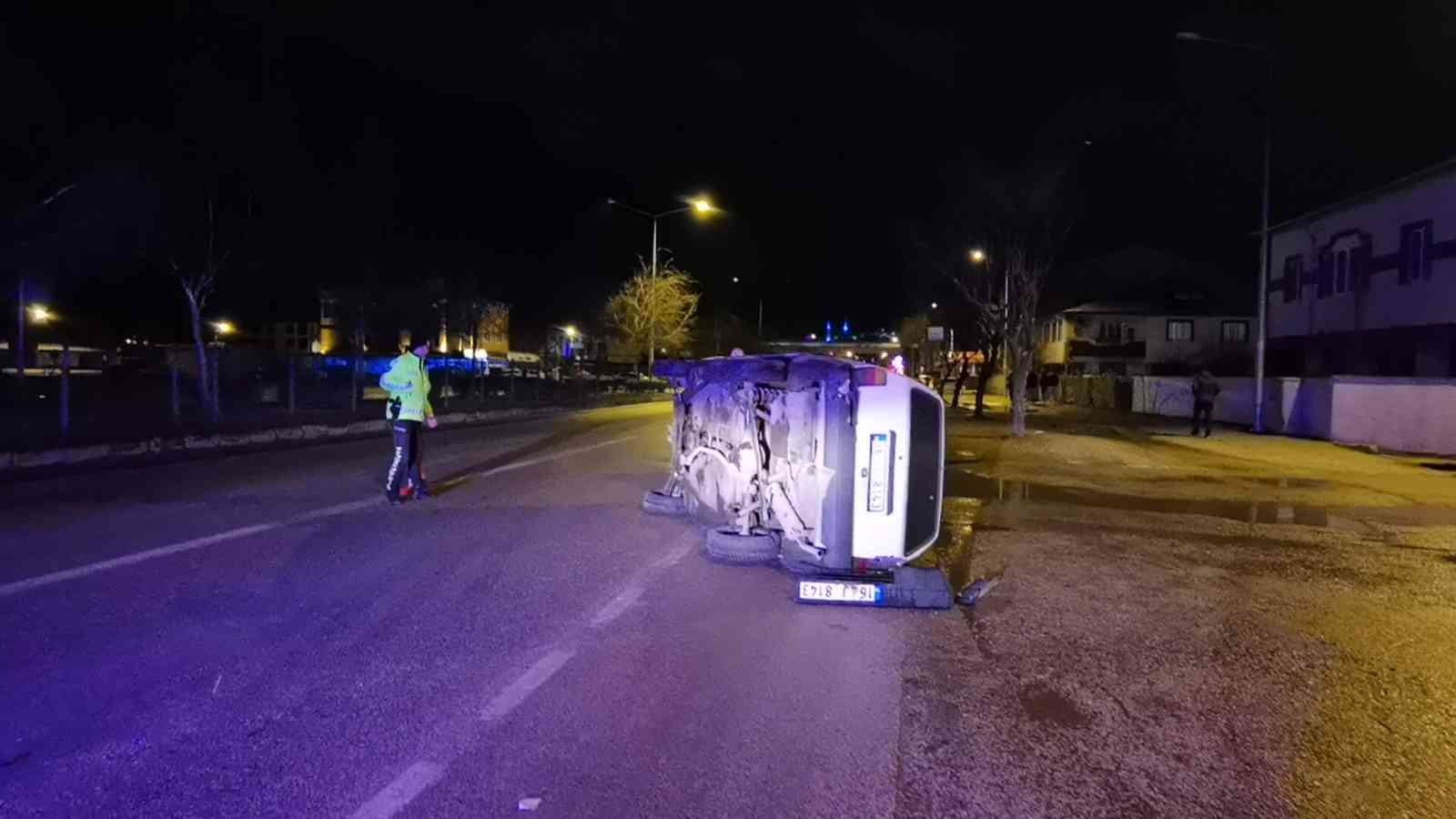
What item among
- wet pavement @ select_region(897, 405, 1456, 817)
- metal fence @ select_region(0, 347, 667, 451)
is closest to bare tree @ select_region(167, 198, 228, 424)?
metal fence @ select_region(0, 347, 667, 451)

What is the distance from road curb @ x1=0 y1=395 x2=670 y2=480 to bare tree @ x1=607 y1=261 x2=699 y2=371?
2495 cm

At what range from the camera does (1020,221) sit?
27953 mm

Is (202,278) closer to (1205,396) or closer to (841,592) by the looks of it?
(841,592)

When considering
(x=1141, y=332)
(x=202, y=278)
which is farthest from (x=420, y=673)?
(x=1141, y=332)

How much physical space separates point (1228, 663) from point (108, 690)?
615cm

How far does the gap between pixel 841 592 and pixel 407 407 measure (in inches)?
235

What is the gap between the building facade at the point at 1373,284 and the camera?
29.7 meters

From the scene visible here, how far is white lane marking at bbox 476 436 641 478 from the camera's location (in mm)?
15888

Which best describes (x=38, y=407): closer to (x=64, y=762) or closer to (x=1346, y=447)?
(x=64, y=762)

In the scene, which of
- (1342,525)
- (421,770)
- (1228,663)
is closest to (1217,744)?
(1228,663)

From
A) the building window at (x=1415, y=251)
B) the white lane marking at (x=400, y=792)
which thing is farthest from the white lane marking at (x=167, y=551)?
the building window at (x=1415, y=251)

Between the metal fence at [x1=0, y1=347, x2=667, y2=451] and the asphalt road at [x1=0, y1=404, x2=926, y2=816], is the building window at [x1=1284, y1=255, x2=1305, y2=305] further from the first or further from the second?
the asphalt road at [x1=0, y1=404, x2=926, y2=816]

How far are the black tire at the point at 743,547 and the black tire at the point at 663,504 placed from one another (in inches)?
88.9

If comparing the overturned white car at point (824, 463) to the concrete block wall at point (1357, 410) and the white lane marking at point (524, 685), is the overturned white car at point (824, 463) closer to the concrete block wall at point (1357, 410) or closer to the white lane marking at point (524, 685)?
the white lane marking at point (524, 685)
